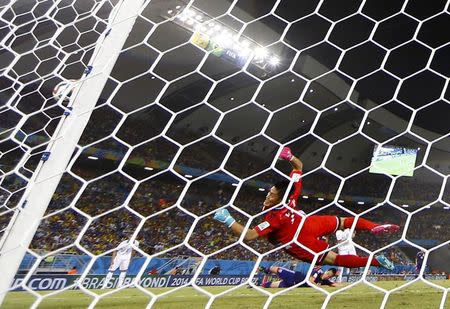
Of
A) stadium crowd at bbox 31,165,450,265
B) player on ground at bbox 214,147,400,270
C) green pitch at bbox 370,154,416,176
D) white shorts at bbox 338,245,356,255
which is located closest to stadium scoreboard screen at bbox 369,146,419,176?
green pitch at bbox 370,154,416,176

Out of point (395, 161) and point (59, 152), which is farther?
point (395, 161)

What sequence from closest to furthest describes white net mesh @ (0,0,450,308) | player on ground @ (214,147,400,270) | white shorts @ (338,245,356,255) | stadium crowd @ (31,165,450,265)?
player on ground @ (214,147,400,270) → white shorts @ (338,245,356,255) → white net mesh @ (0,0,450,308) → stadium crowd @ (31,165,450,265)

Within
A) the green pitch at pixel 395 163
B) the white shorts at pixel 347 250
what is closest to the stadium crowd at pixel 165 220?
the green pitch at pixel 395 163

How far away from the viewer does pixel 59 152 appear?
54 centimetres

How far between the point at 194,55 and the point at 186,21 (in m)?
0.53

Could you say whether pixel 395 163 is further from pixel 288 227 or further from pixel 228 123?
pixel 288 227

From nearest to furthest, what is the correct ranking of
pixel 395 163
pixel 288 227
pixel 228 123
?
pixel 288 227
pixel 228 123
pixel 395 163

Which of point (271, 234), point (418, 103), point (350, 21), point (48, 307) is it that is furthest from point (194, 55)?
point (48, 307)

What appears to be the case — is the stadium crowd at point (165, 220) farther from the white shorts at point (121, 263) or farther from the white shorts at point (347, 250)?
the white shorts at point (347, 250)

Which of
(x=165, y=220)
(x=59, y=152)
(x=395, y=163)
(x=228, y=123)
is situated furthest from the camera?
(x=395, y=163)

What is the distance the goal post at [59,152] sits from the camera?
48 centimetres

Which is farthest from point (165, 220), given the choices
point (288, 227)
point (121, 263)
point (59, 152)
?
point (59, 152)

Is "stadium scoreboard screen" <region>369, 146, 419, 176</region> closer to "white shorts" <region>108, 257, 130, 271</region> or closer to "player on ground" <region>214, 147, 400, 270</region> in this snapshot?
"white shorts" <region>108, 257, 130, 271</region>

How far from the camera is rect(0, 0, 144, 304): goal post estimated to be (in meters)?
0.48
